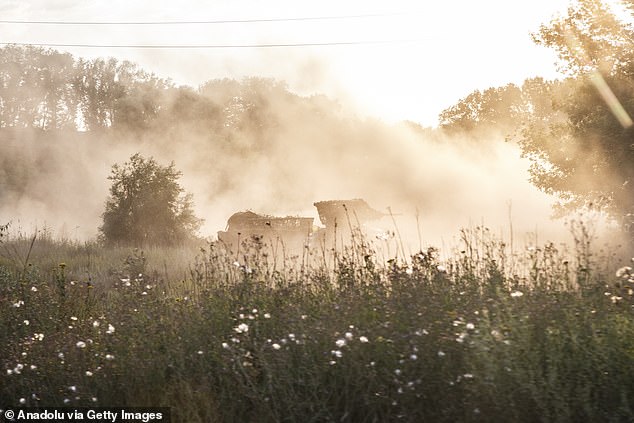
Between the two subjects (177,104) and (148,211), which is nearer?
(148,211)

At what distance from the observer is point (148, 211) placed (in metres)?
22.3

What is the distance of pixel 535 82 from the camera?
5369cm

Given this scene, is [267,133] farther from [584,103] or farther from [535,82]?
[584,103]

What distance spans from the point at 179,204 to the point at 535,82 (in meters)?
37.0

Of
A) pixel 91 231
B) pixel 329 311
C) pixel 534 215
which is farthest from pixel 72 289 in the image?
pixel 91 231

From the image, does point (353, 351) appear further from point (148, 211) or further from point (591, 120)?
point (148, 211)

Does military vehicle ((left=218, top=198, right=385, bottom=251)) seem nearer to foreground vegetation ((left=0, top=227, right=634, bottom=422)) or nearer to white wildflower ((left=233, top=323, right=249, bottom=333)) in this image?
foreground vegetation ((left=0, top=227, right=634, bottom=422))

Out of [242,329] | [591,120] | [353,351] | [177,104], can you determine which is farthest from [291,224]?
[177,104]

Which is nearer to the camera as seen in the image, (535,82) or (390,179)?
(390,179)

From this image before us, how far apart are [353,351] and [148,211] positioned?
17.5 metres

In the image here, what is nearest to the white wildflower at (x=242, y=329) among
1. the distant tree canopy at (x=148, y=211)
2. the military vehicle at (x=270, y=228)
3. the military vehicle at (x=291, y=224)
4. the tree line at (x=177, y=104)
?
the military vehicle at (x=291, y=224)

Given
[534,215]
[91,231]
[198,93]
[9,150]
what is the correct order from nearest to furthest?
[534,215], [91,231], [9,150], [198,93]

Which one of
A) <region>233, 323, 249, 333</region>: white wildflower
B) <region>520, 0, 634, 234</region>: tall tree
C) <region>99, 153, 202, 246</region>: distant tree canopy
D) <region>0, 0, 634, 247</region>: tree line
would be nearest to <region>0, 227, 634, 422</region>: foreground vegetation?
<region>233, 323, 249, 333</region>: white wildflower

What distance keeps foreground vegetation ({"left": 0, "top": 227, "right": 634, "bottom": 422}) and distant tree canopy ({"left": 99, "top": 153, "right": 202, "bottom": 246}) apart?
584 inches
